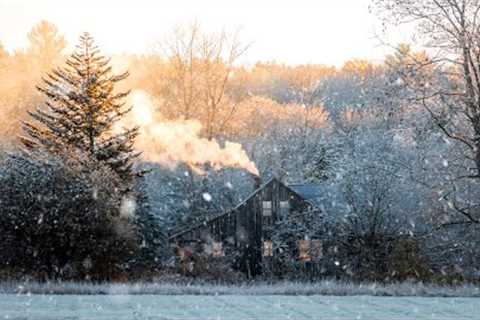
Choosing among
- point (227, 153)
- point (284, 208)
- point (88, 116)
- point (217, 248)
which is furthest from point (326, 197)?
point (88, 116)

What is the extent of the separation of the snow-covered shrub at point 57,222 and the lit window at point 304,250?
33.0ft

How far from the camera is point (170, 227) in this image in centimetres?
4634

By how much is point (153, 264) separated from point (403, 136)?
18.5m

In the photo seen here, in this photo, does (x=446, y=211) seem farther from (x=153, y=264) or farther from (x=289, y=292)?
(x=153, y=264)

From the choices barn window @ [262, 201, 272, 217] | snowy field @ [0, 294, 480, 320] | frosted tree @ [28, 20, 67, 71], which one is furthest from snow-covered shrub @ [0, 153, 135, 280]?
frosted tree @ [28, 20, 67, 71]

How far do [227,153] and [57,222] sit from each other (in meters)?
22.1

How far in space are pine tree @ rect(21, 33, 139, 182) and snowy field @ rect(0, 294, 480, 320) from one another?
1947 centimetres

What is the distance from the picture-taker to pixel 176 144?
160 feet

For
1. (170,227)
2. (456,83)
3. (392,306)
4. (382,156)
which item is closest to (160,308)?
(392,306)

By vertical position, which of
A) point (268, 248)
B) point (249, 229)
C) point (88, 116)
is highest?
point (88, 116)

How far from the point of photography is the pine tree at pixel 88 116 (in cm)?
3575

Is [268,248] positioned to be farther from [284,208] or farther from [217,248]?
[217,248]

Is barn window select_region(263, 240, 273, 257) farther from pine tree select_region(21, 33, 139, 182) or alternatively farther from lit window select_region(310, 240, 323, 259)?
pine tree select_region(21, 33, 139, 182)

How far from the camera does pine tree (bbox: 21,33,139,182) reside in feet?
117
